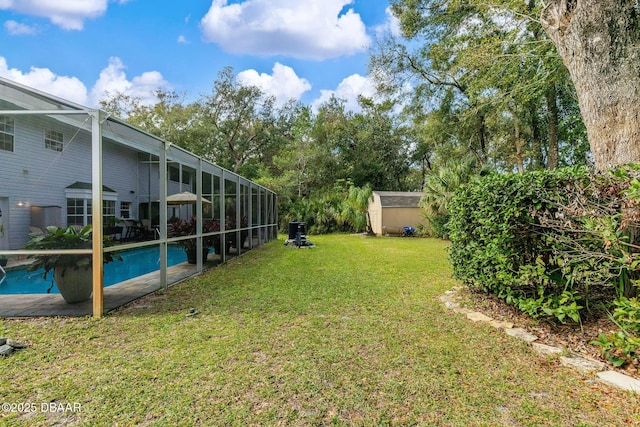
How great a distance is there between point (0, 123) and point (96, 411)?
4.01m

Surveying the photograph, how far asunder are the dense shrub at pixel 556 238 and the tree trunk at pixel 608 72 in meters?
0.79

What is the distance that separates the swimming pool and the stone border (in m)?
4.78

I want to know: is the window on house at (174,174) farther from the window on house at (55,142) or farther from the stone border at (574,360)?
the stone border at (574,360)

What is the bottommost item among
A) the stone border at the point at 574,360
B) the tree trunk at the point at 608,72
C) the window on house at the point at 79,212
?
the stone border at the point at 574,360

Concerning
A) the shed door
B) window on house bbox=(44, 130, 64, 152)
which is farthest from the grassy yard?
window on house bbox=(44, 130, 64, 152)

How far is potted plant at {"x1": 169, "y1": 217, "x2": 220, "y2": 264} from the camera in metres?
6.02

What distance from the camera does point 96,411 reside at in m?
2.04

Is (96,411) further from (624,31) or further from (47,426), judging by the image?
(624,31)

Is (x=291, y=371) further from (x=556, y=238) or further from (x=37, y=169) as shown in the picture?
(x=37, y=169)

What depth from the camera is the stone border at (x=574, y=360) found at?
2338mm

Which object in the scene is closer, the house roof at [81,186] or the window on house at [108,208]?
the house roof at [81,186]

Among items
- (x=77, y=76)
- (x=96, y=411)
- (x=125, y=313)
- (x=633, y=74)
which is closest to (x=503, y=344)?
(x=633, y=74)

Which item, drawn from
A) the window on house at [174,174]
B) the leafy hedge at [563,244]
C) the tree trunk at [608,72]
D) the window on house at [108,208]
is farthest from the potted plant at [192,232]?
the tree trunk at [608,72]

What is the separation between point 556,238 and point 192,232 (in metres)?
6.03
